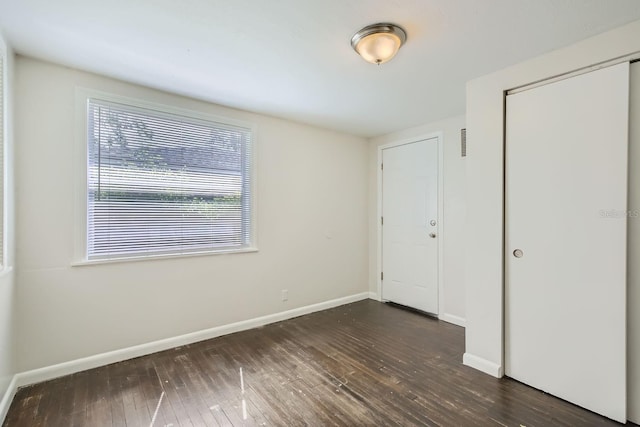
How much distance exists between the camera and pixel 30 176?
2.13 m

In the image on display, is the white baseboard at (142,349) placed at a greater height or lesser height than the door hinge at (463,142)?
lesser

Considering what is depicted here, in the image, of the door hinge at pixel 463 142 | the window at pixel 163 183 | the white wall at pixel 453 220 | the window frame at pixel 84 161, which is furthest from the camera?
the white wall at pixel 453 220

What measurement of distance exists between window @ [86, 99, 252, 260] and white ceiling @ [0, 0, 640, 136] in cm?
36

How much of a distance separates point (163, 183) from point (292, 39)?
173 cm

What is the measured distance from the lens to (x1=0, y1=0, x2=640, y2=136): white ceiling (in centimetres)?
156

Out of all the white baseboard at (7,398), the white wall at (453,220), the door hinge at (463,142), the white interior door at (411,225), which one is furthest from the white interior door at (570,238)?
the white baseboard at (7,398)

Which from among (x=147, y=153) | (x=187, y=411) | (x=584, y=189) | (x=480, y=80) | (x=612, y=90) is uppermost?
(x=480, y=80)

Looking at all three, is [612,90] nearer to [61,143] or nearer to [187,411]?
[187,411]

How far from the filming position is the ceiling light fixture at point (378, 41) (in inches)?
67.1

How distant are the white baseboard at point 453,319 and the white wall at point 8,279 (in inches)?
148

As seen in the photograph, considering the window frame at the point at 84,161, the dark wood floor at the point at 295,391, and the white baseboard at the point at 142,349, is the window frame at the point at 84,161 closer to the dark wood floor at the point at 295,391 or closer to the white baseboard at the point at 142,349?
the white baseboard at the point at 142,349

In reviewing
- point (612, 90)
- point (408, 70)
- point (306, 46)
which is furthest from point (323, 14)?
point (612, 90)

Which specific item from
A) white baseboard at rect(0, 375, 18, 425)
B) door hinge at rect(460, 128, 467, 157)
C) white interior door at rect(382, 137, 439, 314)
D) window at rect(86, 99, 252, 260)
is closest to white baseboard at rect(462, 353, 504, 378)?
white interior door at rect(382, 137, 439, 314)

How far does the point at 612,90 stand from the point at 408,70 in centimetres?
124
